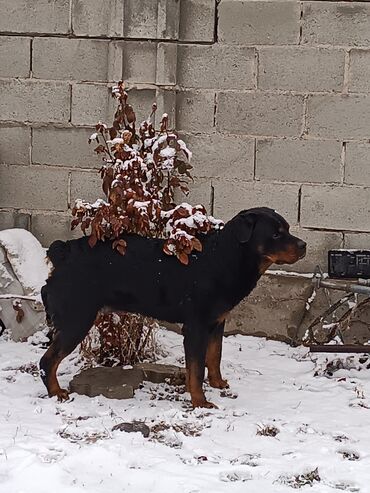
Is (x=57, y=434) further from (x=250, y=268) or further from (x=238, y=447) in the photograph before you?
(x=250, y=268)

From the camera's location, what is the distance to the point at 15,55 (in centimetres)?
604

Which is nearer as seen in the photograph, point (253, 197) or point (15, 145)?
point (253, 197)

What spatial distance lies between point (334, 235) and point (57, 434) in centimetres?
282

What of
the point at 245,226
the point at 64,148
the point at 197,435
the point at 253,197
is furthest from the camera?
the point at 64,148

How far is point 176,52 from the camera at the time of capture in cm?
580

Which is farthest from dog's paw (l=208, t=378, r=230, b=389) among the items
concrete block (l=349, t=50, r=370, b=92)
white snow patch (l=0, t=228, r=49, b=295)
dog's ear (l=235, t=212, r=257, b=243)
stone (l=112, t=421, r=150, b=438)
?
concrete block (l=349, t=50, r=370, b=92)

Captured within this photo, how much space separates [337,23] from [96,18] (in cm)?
184

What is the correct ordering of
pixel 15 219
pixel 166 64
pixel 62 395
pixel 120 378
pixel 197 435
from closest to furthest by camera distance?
pixel 197 435
pixel 62 395
pixel 120 378
pixel 166 64
pixel 15 219

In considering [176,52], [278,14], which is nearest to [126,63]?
[176,52]

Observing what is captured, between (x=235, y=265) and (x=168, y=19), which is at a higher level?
(x=168, y=19)

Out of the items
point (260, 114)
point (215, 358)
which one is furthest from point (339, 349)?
point (260, 114)

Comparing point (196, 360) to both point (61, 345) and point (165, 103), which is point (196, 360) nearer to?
point (61, 345)

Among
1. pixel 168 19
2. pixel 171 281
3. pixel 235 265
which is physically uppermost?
pixel 168 19

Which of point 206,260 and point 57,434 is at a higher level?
point 206,260
